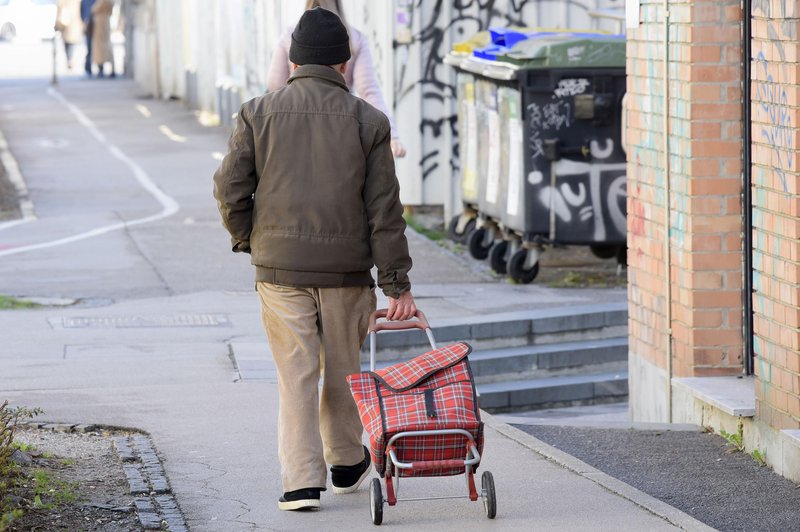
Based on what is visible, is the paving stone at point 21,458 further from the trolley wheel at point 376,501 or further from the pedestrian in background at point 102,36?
the pedestrian in background at point 102,36

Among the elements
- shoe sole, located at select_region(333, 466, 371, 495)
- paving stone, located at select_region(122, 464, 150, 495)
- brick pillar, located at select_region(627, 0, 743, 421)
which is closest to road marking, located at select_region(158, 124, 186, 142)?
brick pillar, located at select_region(627, 0, 743, 421)

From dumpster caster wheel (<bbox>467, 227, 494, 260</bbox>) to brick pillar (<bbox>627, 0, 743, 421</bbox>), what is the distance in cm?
506

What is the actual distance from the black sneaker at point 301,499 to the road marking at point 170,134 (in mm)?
17910

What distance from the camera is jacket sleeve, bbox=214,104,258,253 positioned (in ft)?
17.8

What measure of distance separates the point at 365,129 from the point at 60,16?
35.6 metres

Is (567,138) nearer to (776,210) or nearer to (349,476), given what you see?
(776,210)

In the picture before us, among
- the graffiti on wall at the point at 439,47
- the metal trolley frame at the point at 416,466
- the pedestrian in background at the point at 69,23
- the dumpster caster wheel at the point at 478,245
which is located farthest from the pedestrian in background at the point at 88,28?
the metal trolley frame at the point at 416,466

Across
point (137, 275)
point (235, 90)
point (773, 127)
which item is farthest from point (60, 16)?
point (773, 127)

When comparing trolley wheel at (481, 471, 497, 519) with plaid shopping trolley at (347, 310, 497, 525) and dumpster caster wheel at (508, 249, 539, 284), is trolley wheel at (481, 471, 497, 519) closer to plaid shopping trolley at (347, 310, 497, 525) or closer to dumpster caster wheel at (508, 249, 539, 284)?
plaid shopping trolley at (347, 310, 497, 525)

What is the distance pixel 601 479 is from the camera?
6008 millimetres

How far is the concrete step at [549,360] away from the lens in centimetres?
923

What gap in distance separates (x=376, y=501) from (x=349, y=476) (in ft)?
1.58

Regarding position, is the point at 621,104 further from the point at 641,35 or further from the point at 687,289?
the point at 687,289

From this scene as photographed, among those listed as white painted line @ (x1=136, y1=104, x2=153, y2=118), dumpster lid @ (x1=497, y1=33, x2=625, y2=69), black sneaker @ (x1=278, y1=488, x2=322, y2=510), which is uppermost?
dumpster lid @ (x1=497, y1=33, x2=625, y2=69)
